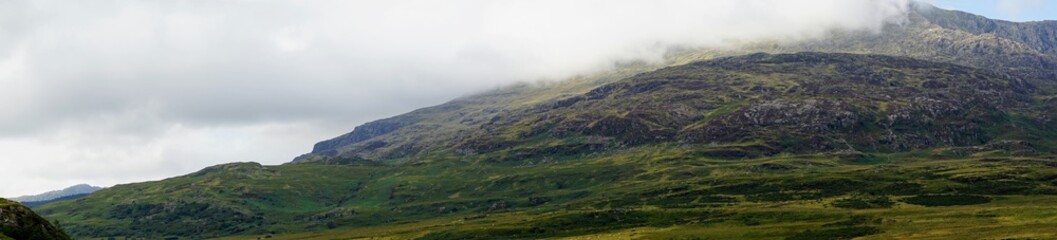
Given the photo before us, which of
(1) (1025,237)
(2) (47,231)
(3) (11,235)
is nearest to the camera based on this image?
(3) (11,235)

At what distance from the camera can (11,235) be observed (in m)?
116

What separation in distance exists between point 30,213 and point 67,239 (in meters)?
14.1

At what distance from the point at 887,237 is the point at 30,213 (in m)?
192

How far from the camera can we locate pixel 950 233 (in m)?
190

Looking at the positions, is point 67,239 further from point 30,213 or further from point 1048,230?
point 1048,230

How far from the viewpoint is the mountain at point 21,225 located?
11644 centimetres

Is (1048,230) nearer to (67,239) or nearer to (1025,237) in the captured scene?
(1025,237)

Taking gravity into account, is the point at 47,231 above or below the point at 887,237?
above

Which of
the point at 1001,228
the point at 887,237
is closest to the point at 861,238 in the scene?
the point at 887,237

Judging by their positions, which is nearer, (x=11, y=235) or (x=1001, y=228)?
(x=11, y=235)

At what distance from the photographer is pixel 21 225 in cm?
11962

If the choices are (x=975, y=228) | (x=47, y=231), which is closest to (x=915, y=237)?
(x=975, y=228)

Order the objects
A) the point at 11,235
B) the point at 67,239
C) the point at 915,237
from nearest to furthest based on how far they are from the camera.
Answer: the point at 11,235 < the point at 67,239 < the point at 915,237

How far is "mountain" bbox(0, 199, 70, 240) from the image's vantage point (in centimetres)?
11644
